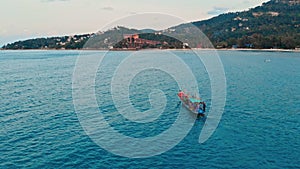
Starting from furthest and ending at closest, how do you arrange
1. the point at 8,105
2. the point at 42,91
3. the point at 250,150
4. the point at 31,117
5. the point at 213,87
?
1. the point at 213,87
2. the point at 42,91
3. the point at 8,105
4. the point at 31,117
5. the point at 250,150

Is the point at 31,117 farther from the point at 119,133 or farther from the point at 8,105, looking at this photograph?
the point at 119,133

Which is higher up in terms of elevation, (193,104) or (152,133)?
(193,104)

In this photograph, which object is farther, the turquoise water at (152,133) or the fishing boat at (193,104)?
the fishing boat at (193,104)

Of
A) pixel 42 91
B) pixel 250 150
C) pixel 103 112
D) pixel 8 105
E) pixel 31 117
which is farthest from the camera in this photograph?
pixel 42 91

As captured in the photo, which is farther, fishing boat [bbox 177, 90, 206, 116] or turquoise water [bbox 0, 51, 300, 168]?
fishing boat [bbox 177, 90, 206, 116]

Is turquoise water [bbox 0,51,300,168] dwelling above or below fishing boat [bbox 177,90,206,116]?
below

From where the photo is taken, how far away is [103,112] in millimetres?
59500

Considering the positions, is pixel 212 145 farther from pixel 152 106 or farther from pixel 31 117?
pixel 31 117

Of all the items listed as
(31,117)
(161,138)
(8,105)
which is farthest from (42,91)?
(161,138)

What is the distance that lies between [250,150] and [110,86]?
58206 millimetres

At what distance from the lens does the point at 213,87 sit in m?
89.9

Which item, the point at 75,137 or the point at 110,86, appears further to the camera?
the point at 110,86

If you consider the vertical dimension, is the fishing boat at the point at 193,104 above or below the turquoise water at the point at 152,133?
above

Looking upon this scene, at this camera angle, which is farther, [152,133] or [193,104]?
[193,104]
